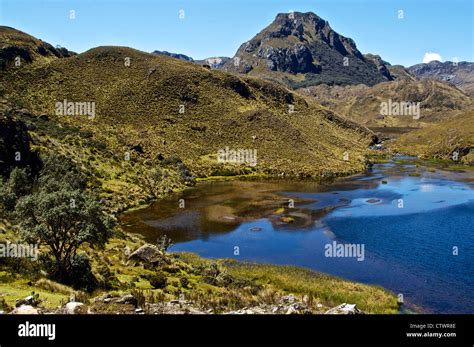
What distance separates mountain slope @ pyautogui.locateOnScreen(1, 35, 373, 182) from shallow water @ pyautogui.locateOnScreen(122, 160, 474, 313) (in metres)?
29.2

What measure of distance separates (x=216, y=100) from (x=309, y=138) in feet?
128

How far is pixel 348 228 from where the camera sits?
66500 millimetres

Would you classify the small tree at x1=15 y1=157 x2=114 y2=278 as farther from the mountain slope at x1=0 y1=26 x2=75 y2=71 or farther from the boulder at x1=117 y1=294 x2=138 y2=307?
the mountain slope at x1=0 y1=26 x2=75 y2=71

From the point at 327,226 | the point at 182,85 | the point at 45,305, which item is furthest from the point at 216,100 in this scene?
the point at 45,305

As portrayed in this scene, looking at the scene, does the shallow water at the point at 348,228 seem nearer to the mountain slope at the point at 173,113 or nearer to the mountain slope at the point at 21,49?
the mountain slope at the point at 173,113

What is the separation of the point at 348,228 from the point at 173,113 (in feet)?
334

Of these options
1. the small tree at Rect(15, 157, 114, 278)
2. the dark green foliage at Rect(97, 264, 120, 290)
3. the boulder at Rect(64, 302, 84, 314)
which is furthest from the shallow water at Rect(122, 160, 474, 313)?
the boulder at Rect(64, 302, 84, 314)

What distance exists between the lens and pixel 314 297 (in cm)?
3694

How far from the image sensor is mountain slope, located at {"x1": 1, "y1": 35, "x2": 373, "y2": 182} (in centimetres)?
13075

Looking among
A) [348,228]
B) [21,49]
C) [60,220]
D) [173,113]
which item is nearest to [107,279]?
[60,220]

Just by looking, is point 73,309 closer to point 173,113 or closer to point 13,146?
point 13,146

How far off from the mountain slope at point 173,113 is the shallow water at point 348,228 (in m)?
29.2
